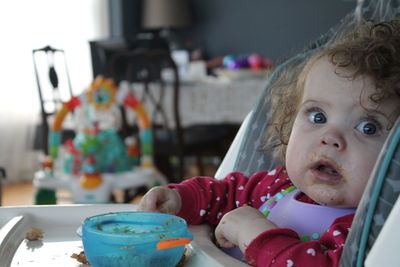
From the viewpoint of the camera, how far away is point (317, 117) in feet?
2.45

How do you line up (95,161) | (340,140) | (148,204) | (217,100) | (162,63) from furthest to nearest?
(162,63) → (217,100) → (95,161) → (148,204) → (340,140)

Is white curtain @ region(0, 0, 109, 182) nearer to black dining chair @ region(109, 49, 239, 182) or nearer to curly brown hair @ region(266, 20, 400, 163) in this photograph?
black dining chair @ region(109, 49, 239, 182)

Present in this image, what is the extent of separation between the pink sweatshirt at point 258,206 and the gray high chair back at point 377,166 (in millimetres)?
51

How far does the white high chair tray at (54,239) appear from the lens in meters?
0.72

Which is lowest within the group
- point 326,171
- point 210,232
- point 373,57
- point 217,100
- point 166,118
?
point 166,118

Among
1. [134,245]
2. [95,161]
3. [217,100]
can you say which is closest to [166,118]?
[217,100]

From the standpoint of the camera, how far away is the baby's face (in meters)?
0.69

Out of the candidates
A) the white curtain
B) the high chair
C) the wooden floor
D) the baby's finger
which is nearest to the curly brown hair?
the high chair

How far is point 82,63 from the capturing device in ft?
15.2

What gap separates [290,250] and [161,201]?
0.85ft

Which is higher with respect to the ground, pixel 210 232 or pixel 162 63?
pixel 210 232

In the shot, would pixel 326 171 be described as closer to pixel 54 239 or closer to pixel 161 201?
pixel 161 201

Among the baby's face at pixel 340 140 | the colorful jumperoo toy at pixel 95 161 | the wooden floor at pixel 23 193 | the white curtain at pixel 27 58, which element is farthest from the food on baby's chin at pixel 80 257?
the white curtain at pixel 27 58

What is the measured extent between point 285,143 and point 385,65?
0.26m
